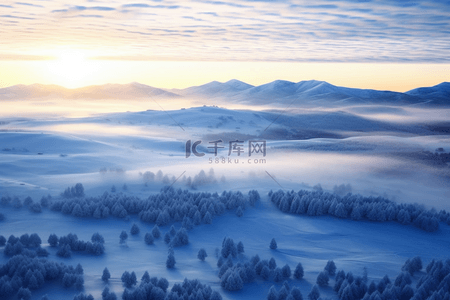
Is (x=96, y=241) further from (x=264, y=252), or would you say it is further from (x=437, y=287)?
(x=437, y=287)

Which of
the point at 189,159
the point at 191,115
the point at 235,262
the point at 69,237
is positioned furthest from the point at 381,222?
the point at 191,115

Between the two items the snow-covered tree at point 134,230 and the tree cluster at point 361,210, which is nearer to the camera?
the snow-covered tree at point 134,230

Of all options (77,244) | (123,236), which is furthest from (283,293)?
(77,244)

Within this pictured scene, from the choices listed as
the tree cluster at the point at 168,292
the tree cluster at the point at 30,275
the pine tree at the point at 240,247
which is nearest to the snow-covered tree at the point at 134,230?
the tree cluster at the point at 30,275

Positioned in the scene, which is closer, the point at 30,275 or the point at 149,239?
the point at 30,275

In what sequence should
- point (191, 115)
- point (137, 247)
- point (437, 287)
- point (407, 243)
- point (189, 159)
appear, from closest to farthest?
point (437, 287)
point (137, 247)
point (407, 243)
point (189, 159)
point (191, 115)

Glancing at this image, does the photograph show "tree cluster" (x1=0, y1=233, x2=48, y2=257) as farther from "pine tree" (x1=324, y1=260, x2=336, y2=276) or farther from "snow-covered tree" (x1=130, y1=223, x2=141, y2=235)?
"pine tree" (x1=324, y1=260, x2=336, y2=276)

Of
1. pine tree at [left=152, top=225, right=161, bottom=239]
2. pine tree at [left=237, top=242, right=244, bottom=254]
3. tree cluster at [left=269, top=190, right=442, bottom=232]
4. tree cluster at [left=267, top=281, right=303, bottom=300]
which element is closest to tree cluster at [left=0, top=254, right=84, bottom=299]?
pine tree at [left=152, top=225, right=161, bottom=239]

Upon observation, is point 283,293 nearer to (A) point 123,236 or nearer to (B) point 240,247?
(B) point 240,247

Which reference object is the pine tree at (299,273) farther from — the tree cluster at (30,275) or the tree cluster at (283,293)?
the tree cluster at (30,275)

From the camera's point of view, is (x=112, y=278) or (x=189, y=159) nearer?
(x=112, y=278)

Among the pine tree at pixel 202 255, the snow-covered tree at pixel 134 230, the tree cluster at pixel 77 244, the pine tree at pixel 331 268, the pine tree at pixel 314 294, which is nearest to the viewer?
the pine tree at pixel 314 294
